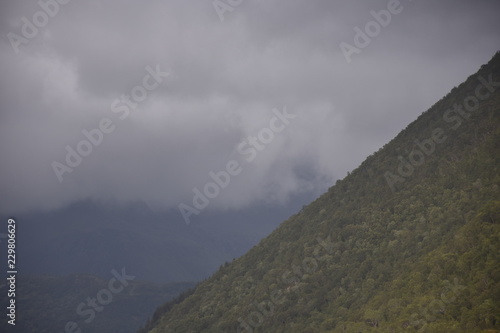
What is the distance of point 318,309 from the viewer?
87562mm

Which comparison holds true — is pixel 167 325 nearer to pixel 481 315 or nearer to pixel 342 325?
pixel 342 325

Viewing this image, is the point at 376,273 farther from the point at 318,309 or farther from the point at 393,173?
the point at 393,173

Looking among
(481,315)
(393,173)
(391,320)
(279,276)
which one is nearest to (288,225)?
(279,276)

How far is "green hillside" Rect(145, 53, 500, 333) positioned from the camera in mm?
57062

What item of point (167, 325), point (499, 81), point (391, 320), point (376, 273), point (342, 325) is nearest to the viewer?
point (391, 320)

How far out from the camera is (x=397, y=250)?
8212cm

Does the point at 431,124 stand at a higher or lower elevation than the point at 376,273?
higher

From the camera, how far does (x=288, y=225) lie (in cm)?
13800

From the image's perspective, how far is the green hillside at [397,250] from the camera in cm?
5706

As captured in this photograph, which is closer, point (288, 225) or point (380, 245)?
point (380, 245)

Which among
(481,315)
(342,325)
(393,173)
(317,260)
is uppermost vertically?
(393,173)

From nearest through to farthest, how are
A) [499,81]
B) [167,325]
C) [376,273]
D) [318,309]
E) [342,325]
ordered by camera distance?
[342,325], [376,273], [318,309], [499,81], [167,325]

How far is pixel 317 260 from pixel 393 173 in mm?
28504

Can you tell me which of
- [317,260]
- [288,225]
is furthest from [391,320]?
[288,225]
